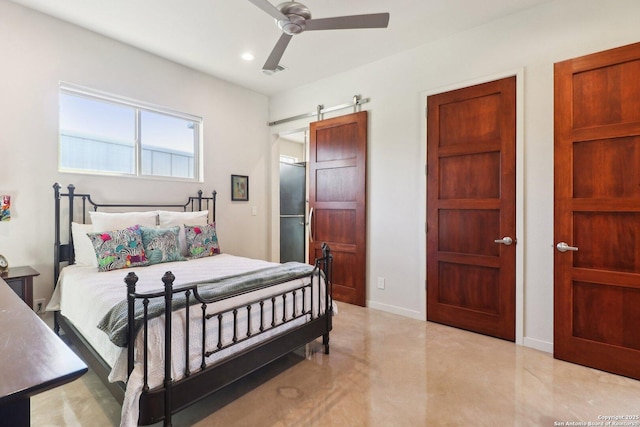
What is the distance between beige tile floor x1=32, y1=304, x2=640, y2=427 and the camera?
5.84ft

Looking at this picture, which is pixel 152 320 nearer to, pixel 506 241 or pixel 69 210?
pixel 69 210

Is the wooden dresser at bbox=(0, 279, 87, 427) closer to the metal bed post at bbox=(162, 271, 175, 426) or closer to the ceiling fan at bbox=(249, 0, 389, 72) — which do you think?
the metal bed post at bbox=(162, 271, 175, 426)

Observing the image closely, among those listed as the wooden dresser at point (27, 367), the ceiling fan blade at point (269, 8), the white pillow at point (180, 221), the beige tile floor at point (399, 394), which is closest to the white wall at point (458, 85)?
the beige tile floor at point (399, 394)

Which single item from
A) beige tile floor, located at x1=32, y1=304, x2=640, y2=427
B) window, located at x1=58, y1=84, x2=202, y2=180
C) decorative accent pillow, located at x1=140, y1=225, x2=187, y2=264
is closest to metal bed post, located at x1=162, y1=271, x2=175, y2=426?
beige tile floor, located at x1=32, y1=304, x2=640, y2=427

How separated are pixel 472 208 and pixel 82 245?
3516mm

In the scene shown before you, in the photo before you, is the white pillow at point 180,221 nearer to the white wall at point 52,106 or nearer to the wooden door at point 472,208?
the white wall at point 52,106

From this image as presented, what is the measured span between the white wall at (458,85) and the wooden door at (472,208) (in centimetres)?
11

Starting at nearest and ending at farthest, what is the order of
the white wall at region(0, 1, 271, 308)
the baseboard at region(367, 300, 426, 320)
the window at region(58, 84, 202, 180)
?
the white wall at region(0, 1, 271, 308) < the window at region(58, 84, 202, 180) < the baseboard at region(367, 300, 426, 320)

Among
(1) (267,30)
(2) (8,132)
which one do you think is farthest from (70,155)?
(1) (267,30)

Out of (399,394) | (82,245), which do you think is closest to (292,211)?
(82,245)

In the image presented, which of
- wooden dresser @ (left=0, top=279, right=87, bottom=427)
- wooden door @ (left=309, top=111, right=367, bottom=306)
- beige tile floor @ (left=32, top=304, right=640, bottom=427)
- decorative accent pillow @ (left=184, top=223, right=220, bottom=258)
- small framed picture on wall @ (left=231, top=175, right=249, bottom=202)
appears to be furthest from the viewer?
small framed picture on wall @ (left=231, top=175, right=249, bottom=202)

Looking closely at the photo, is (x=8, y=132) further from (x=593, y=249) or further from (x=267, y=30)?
(x=593, y=249)

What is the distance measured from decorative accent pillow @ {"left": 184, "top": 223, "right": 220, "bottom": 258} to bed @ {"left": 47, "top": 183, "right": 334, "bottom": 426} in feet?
0.03

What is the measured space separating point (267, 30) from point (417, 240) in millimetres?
2549
